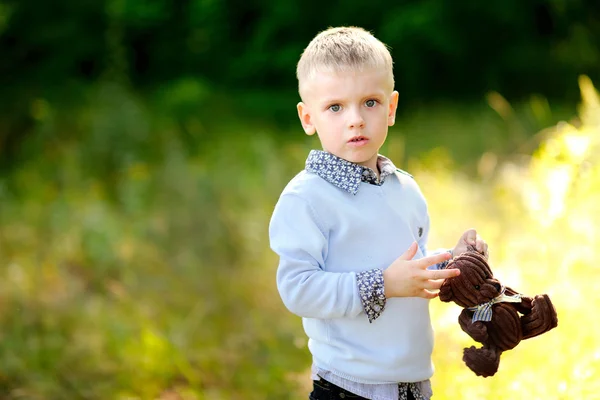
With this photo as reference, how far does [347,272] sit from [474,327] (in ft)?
1.11

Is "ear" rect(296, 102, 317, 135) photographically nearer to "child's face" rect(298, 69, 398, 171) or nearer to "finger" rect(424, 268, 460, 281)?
"child's face" rect(298, 69, 398, 171)

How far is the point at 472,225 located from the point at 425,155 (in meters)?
2.14

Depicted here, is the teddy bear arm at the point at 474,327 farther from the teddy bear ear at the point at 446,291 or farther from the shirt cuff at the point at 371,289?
the shirt cuff at the point at 371,289

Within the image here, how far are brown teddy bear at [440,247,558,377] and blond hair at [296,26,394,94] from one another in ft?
1.77

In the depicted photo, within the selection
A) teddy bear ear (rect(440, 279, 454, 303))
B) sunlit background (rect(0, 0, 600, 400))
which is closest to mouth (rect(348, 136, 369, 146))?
teddy bear ear (rect(440, 279, 454, 303))

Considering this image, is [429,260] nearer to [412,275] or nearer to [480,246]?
[412,275]

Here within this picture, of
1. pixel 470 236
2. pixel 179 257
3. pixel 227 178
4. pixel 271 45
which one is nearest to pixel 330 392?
pixel 470 236

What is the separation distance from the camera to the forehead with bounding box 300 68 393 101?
211 cm

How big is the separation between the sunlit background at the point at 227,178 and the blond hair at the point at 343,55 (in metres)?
1.20

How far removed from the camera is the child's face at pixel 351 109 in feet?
6.95

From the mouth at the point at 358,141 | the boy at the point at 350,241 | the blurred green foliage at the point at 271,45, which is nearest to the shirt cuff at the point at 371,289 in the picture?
the boy at the point at 350,241

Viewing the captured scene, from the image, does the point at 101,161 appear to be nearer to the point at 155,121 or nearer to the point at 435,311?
the point at 155,121

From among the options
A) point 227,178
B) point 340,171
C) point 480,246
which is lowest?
point 480,246

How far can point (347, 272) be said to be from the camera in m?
2.11
